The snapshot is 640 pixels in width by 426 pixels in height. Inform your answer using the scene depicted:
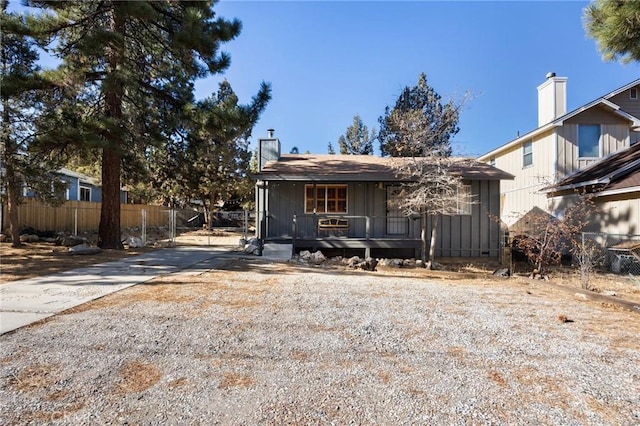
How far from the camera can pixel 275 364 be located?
3.17 meters

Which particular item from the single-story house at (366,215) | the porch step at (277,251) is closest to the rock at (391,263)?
the single-story house at (366,215)

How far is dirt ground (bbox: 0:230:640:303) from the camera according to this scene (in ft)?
23.9

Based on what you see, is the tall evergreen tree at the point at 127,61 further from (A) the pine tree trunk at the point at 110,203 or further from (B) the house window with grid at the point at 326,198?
(B) the house window with grid at the point at 326,198

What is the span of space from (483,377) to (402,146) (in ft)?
29.9

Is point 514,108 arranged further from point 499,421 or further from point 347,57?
point 499,421

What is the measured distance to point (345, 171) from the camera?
1211cm

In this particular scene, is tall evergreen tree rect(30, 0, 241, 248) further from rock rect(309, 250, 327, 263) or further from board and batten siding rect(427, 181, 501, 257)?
board and batten siding rect(427, 181, 501, 257)

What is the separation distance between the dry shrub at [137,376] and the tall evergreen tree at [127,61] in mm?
7948

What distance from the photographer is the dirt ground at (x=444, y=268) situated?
7291 millimetres

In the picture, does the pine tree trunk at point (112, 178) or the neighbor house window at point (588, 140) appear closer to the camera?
the pine tree trunk at point (112, 178)

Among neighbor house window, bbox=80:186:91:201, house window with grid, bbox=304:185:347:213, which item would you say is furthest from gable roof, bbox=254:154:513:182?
neighbor house window, bbox=80:186:91:201

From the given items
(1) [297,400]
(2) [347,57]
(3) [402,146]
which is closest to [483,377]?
(1) [297,400]

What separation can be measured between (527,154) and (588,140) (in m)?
2.15

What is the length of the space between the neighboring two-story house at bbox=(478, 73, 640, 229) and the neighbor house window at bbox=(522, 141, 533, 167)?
0.08m
